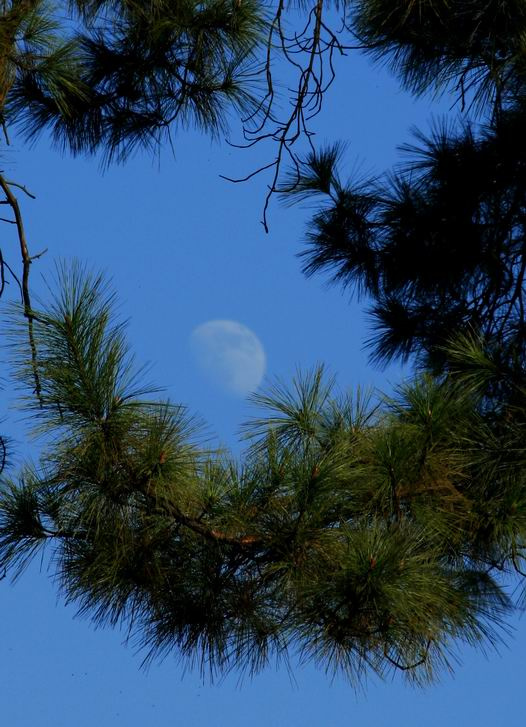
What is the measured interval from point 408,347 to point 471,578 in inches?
47.6

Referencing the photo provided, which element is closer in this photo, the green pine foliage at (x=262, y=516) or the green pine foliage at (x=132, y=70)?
the green pine foliage at (x=262, y=516)

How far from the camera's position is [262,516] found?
229 cm

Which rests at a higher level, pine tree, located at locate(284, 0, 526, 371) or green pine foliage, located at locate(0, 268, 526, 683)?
pine tree, located at locate(284, 0, 526, 371)

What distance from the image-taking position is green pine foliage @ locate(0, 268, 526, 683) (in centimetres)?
212

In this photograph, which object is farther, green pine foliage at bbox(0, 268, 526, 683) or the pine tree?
the pine tree

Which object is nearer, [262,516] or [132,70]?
[262,516]

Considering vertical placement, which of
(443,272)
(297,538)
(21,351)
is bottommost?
(297,538)

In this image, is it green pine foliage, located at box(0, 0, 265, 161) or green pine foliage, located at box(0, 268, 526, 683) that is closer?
green pine foliage, located at box(0, 268, 526, 683)

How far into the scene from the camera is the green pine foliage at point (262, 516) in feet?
6.97

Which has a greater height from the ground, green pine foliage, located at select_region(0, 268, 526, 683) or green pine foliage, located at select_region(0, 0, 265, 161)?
green pine foliage, located at select_region(0, 0, 265, 161)

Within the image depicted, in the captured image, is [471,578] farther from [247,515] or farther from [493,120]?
[493,120]

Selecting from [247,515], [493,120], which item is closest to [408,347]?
[493,120]

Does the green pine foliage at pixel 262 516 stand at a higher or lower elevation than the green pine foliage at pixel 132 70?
lower

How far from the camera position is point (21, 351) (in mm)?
2123
